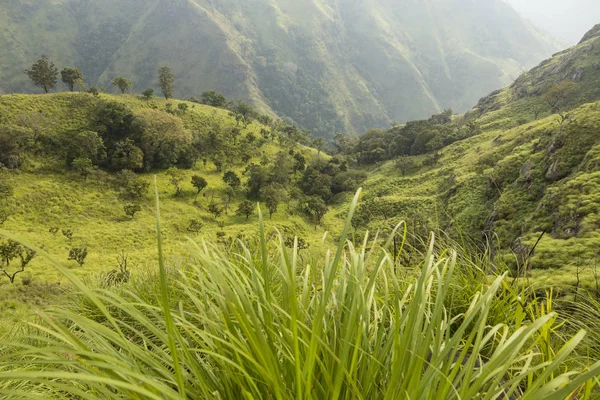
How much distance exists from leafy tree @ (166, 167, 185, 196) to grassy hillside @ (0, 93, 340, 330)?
2.08 ft

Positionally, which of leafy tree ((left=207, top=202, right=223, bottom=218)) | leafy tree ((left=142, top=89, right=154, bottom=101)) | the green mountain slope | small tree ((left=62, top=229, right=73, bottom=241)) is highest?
leafy tree ((left=142, top=89, right=154, bottom=101))

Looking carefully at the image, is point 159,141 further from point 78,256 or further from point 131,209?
point 78,256

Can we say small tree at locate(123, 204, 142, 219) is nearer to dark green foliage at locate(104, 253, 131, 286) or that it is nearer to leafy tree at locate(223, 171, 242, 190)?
leafy tree at locate(223, 171, 242, 190)

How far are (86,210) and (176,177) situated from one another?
14684 mm

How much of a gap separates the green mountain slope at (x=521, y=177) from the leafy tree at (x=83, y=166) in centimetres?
4272

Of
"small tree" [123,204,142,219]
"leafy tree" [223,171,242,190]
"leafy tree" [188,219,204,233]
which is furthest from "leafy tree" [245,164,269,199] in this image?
"small tree" [123,204,142,219]

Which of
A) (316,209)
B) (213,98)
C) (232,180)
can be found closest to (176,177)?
(232,180)

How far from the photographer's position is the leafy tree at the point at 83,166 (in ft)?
149

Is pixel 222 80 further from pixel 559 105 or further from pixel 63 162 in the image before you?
pixel 559 105

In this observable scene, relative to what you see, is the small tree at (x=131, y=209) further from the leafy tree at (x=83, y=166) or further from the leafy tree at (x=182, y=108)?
the leafy tree at (x=182, y=108)

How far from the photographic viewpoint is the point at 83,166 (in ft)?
150

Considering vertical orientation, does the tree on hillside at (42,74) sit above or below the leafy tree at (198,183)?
above

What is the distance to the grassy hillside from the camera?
1132 inches

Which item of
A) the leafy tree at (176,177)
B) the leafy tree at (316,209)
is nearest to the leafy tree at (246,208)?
the leafy tree at (316,209)
